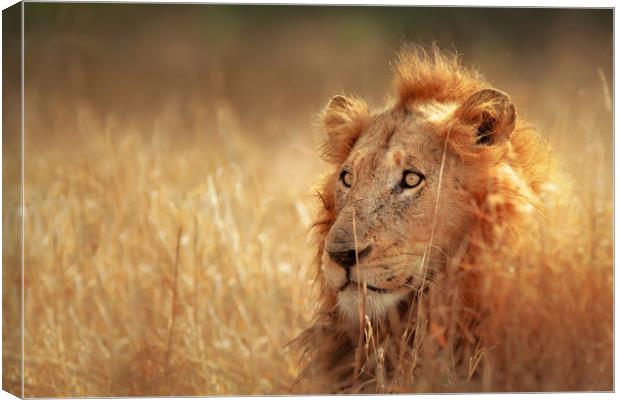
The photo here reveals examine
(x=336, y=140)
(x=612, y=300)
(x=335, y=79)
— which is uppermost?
(x=335, y=79)

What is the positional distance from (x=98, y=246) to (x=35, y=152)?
1870mm

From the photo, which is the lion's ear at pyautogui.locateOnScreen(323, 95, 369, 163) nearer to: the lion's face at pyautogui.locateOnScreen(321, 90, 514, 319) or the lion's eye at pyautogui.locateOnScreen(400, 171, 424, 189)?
the lion's face at pyautogui.locateOnScreen(321, 90, 514, 319)

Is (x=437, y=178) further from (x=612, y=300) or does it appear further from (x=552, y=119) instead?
(x=552, y=119)

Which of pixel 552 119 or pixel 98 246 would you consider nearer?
pixel 552 119

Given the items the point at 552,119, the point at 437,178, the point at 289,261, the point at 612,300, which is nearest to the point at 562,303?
the point at 612,300

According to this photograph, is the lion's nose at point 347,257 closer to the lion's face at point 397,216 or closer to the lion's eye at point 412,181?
the lion's face at point 397,216

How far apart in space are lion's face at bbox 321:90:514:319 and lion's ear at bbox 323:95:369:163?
0.25 m

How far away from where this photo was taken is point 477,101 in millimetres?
4027

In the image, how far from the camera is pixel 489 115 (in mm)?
4043

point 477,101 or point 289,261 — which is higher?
point 477,101

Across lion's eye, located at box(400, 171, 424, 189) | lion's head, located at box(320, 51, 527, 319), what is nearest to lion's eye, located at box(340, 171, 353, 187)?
lion's head, located at box(320, 51, 527, 319)

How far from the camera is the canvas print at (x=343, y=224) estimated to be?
156 inches

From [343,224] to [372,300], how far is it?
0.94ft

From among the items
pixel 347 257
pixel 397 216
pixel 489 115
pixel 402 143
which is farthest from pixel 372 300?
pixel 489 115
